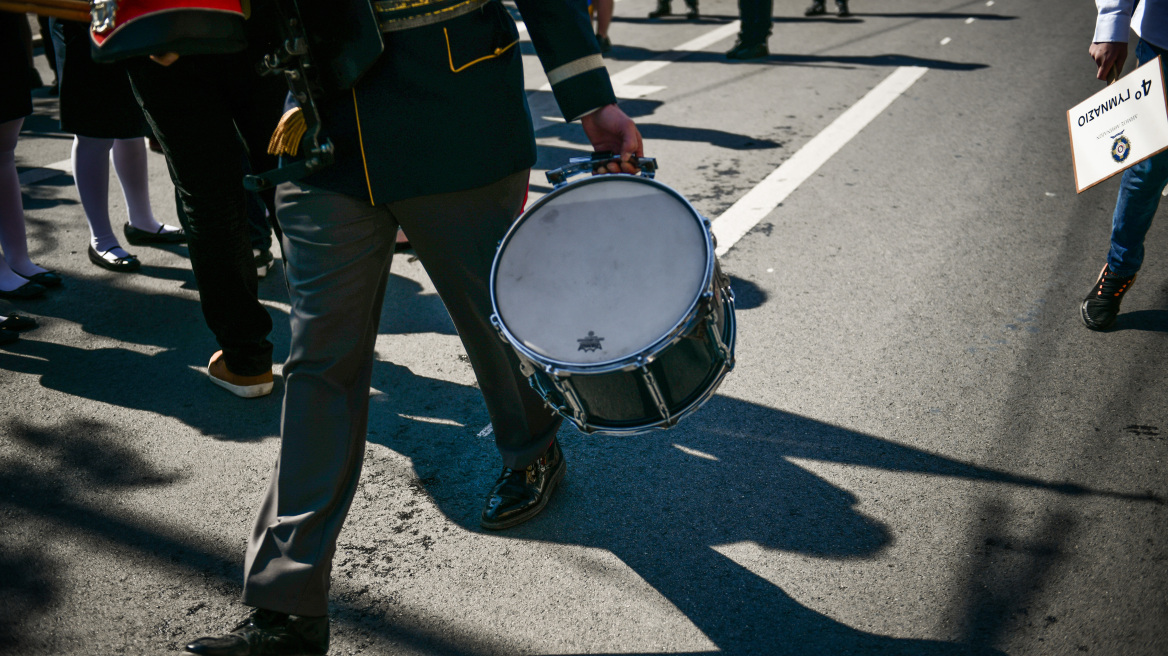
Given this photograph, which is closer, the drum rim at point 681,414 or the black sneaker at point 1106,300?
the drum rim at point 681,414

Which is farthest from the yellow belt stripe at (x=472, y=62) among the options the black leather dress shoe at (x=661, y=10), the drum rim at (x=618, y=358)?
the black leather dress shoe at (x=661, y=10)

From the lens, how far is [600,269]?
1.90 metres

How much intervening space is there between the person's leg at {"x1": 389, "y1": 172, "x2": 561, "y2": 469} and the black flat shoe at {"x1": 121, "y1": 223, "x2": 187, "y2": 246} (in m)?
2.74

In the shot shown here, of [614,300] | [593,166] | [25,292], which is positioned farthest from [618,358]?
[25,292]

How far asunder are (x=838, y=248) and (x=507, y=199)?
2.44 m

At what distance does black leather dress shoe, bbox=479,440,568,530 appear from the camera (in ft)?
7.89

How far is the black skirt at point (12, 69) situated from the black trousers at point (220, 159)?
1.08 metres

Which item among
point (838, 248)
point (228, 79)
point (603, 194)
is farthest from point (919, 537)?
point (228, 79)

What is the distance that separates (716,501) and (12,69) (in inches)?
122

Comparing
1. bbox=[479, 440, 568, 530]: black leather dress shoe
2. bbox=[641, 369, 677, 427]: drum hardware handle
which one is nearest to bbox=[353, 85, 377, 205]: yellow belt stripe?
bbox=[641, 369, 677, 427]: drum hardware handle

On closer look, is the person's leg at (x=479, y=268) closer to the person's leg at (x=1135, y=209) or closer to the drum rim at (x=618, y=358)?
the drum rim at (x=618, y=358)

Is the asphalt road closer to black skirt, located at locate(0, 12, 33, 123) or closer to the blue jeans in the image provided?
the blue jeans

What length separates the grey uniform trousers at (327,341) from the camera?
1944 mm

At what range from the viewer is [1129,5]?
299 cm
